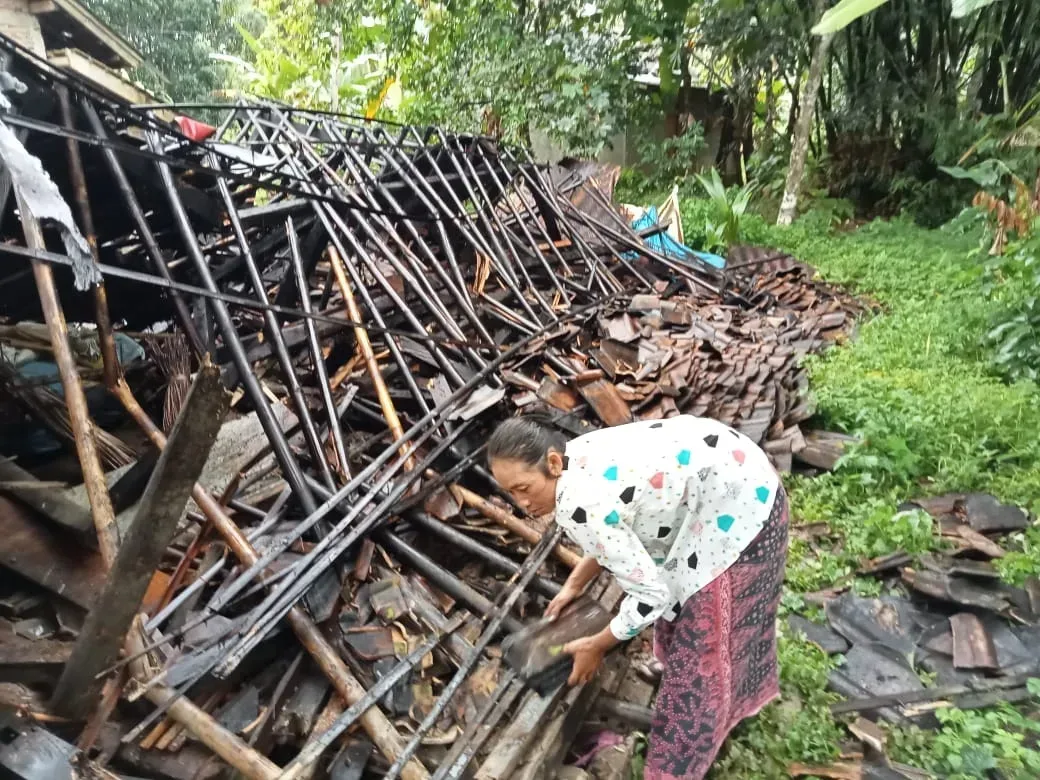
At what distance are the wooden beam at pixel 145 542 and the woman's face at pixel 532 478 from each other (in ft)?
2.53

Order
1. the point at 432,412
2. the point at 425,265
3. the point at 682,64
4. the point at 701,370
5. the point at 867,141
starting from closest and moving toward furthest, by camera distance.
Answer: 1. the point at 432,412
2. the point at 701,370
3. the point at 425,265
4. the point at 867,141
5. the point at 682,64

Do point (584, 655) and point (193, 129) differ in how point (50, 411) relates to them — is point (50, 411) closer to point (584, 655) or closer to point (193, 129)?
point (193, 129)

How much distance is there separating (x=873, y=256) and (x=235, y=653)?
346 inches

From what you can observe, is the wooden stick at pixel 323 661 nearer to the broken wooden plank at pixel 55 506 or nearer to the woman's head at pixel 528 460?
the broken wooden plank at pixel 55 506

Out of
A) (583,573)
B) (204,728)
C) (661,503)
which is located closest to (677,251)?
(583,573)

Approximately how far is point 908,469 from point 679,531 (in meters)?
2.84

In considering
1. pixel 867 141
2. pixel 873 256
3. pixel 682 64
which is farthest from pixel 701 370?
pixel 682 64

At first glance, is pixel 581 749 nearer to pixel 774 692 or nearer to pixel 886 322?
pixel 774 692

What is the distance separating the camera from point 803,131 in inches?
387

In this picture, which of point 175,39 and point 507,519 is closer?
point 507,519

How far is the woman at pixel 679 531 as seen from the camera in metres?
1.90

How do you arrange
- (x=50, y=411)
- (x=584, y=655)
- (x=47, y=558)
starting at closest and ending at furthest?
(x=584, y=655), (x=47, y=558), (x=50, y=411)

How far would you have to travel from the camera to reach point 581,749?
8.91ft

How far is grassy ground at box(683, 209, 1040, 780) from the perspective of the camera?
2.63 m
